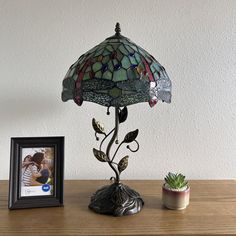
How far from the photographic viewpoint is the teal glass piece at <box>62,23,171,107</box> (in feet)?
2.01

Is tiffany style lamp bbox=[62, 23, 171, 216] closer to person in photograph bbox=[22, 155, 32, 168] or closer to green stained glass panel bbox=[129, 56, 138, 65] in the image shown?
green stained glass panel bbox=[129, 56, 138, 65]

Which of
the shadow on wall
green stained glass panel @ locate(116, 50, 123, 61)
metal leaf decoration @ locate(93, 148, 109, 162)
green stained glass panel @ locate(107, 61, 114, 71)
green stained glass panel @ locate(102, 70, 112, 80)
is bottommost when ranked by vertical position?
metal leaf decoration @ locate(93, 148, 109, 162)

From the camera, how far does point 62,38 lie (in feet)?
3.14

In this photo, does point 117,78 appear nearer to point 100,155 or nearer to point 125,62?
point 125,62

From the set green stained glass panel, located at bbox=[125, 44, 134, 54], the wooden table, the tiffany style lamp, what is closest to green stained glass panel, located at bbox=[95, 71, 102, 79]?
the tiffany style lamp

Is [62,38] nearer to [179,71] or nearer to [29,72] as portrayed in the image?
[29,72]

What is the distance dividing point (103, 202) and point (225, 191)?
1.38 ft

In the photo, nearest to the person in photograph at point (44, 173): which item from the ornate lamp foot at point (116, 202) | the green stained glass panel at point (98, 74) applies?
the ornate lamp foot at point (116, 202)

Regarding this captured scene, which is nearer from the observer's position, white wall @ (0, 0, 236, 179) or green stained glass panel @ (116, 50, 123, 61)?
green stained glass panel @ (116, 50, 123, 61)

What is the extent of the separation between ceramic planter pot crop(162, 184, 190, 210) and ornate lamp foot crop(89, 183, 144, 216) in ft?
0.25

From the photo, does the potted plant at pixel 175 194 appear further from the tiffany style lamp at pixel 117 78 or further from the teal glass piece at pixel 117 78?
the teal glass piece at pixel 117 78

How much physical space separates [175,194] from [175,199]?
0.02 meters

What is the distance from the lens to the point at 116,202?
29.1 inches

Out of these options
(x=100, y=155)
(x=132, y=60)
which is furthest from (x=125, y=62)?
(x=100, y=155)
